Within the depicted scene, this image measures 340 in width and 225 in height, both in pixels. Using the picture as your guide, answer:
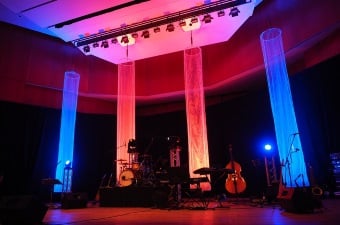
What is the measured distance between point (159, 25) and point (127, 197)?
3990mm

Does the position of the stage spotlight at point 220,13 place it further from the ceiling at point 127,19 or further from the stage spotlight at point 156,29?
the stage spotlight at point 156,29

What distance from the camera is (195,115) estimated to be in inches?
284

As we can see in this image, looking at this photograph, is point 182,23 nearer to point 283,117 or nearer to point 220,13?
point 220,13

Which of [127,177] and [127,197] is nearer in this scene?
[127,197]

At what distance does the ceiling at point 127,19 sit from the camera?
5.78 metres

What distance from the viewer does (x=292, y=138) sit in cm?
531

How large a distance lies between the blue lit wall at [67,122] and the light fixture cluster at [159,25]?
69.3 inches

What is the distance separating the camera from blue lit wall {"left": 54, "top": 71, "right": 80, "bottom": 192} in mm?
8039

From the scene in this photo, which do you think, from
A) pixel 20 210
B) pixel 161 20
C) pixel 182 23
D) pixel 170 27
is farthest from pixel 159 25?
pixel 20 210

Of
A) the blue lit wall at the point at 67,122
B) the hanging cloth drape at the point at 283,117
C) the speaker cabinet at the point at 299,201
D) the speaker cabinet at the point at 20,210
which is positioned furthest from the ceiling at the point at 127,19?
the speaker cabinet at the point at 20,210

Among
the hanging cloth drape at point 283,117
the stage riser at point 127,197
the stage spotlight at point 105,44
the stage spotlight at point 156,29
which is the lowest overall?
the stage riser at point 127,197

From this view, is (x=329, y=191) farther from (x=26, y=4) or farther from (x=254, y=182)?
(x=26, y=4)

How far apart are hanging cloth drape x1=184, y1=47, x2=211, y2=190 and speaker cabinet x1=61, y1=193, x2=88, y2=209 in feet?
8.51

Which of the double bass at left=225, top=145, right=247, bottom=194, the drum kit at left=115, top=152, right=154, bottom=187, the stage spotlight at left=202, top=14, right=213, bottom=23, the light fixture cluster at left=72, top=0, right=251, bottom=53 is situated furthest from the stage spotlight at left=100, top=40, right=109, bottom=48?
the double bass at left=225, top=145, right=247, bottom=194
